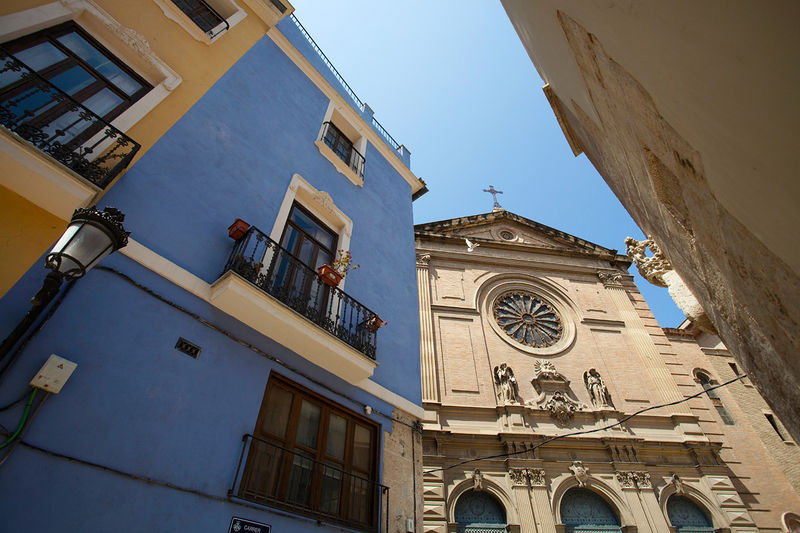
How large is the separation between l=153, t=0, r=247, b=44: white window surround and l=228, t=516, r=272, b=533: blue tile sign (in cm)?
589

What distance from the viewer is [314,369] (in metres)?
5.09

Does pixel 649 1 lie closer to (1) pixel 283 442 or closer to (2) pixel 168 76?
(1) pixel 283 442

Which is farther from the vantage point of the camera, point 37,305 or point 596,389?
point 596,389

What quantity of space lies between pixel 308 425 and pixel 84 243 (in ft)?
10.0

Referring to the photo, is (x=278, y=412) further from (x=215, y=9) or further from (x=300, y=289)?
(x=215, y=9)

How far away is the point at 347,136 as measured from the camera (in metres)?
9.05

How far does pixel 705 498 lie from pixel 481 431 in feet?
24.3

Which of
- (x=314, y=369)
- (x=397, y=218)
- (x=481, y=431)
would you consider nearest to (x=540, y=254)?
(x=481, y=431)

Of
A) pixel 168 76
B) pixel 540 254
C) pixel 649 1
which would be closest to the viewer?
pixel 649 1

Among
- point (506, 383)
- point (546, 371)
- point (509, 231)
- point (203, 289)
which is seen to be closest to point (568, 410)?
point (546, 371)

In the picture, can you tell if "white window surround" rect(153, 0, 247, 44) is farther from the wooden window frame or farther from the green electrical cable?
the green electrical cable

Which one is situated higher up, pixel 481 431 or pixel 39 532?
pixel 481 431

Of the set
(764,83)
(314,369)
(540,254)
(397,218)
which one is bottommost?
(764,83)

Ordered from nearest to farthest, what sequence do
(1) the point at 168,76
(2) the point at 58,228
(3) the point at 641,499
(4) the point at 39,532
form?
1. (4) the point at 39,532
2. (2) the point at 58,228
3. (1) the point at 168,76
4. (3) the point at 641,499
